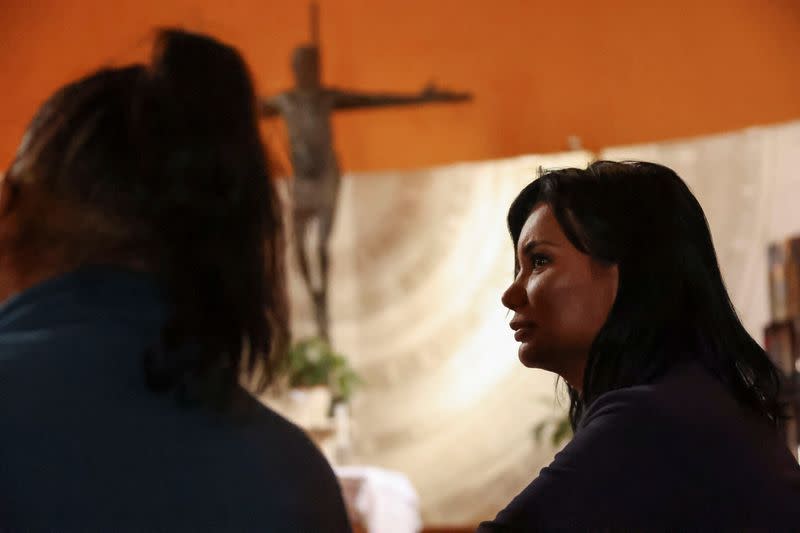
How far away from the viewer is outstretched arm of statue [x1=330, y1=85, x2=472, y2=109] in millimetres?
4102

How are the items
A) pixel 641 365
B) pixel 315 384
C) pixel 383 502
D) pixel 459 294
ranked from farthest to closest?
pixel 459 294 < pixel 315 384 < pixel 383 502 < pixel 641 365

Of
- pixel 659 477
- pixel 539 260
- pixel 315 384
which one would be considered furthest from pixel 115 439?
pixel 315 384

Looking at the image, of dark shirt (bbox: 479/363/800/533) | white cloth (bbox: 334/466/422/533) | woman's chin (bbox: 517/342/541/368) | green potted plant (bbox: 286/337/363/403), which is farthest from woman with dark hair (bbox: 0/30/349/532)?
green potted plant (bbox: 286/337/363/403)

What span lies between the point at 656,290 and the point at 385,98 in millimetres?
3166

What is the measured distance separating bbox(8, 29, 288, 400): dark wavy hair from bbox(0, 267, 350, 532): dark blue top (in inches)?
0.8

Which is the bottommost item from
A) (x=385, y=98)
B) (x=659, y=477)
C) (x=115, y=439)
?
(x=659, y=477)

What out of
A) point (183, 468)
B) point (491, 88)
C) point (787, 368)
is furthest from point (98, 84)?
point (491, 88)

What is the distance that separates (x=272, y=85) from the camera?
487 cm

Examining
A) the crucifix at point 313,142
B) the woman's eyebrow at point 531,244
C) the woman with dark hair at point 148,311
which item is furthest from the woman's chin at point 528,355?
the crucifix at point 313,142

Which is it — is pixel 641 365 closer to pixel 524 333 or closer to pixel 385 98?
pixel 524 333

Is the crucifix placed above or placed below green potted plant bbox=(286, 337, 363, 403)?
above

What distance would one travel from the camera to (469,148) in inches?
189

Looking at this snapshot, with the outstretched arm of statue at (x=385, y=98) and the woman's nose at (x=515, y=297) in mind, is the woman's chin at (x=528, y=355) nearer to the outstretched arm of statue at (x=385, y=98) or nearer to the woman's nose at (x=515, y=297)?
the woman's nose at (x=515, y=297)

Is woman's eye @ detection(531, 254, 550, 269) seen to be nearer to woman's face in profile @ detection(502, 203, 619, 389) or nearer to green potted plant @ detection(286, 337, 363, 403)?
woman's face in profile @ detection(502, 203, 619, 389)
